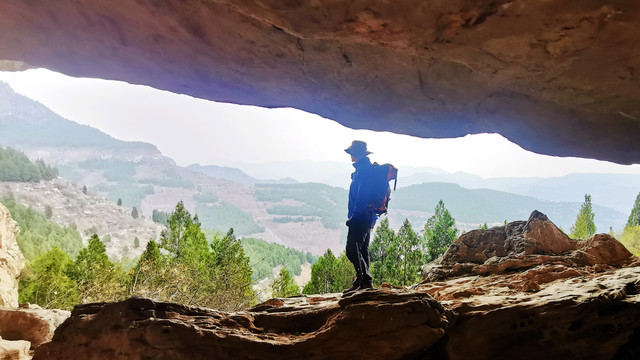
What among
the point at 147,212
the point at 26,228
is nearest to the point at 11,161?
the point at 26,228

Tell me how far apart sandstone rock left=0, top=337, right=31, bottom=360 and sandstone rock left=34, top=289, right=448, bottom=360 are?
4.26m

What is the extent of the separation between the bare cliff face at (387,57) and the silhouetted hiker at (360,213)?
2.08 m

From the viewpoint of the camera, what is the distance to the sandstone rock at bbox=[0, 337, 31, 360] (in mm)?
8250

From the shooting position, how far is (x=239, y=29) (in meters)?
8.02

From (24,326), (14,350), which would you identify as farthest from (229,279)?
(14,350)

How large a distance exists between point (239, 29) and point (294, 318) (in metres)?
5.97

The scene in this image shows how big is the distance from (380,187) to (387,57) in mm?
3539

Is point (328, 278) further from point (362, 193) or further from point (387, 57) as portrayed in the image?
point (362, 193)

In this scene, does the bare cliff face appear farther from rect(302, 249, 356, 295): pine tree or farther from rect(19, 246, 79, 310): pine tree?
rect(302, 249, 356, 295): pine tree

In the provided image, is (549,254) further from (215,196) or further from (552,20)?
(215,196)

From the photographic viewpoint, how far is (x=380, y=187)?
22.7 ft

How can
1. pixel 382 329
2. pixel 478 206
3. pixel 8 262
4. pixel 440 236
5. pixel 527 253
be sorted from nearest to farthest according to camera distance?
pixel 382 329 < pixel 527 253 < pixel 8 262 < pixel 440 236 < pixel 478 206

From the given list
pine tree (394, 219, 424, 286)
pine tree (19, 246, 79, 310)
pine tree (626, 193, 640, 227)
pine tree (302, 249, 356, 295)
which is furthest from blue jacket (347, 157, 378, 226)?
pine tree (626, 193, 640, 227)

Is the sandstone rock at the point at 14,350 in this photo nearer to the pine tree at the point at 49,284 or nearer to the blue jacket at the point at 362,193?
the blue jacket at the point at 362,193
